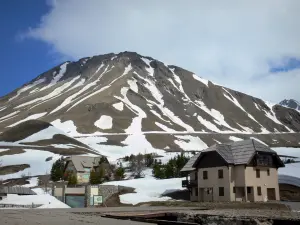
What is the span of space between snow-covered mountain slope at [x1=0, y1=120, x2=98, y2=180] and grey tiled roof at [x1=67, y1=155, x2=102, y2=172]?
11.6 m

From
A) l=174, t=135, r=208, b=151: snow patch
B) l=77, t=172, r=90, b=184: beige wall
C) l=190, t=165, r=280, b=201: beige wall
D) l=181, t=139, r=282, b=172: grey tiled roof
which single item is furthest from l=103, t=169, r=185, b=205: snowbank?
l=174, t=135, r=208, b=151: snow patch

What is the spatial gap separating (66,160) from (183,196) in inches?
1925

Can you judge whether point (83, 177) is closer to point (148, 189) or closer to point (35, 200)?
point (148, 189)

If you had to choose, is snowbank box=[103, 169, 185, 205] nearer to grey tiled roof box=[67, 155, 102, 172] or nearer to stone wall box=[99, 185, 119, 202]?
stone wall box=[99, 185, 119, 202]

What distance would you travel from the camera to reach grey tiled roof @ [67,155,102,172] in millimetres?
94375

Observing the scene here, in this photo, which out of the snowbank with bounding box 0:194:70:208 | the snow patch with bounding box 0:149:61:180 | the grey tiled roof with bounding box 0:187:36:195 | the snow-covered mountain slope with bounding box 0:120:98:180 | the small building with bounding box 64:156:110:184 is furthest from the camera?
the snow-covered mountain slope with bounding box 0:120:98:180

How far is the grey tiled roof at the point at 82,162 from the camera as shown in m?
94.4

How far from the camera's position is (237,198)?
47969mm

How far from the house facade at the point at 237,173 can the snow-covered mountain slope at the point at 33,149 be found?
6260 cm

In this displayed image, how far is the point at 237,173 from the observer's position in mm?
48625

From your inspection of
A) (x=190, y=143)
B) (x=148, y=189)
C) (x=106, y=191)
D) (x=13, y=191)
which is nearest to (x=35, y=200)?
(x=13, y=191)

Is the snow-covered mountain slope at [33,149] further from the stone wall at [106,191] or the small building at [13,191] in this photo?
the stone wall at [106,191]

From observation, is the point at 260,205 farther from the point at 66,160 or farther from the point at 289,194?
the point at 66,160

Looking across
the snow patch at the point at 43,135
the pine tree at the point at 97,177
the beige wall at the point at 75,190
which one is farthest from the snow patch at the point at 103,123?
the beige wall at the point at 75,190
